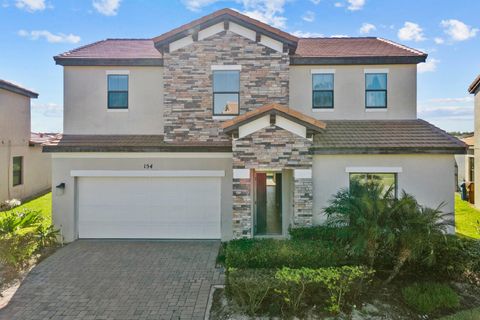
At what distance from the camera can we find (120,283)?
8.97 m

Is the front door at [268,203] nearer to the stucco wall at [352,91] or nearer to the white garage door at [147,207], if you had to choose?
the white garage door at [147,207]

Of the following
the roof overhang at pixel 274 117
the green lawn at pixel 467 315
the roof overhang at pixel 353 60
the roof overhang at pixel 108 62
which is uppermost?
the roof overhang at pixel 353 60

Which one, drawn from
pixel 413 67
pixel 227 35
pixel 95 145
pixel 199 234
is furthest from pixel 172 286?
pixel 413 67

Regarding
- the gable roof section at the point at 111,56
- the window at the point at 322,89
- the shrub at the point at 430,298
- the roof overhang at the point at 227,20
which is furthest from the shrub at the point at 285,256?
the gable roof section at the point at 111,56

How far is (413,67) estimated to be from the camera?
545 inches

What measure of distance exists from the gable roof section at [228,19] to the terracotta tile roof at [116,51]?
1.48 metres

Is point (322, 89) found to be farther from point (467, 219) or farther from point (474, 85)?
point (474, 85)

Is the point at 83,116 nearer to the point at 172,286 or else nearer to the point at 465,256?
the point at 172,286

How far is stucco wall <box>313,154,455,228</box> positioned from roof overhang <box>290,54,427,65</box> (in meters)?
4.66

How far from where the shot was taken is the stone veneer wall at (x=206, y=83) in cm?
1280

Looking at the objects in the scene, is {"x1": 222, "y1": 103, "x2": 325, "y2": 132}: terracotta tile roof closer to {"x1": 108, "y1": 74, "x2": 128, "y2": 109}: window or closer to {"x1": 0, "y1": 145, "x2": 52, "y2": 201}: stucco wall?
{"x1": 108, "y1": 74, "x2": 128, "y2": 109}: window

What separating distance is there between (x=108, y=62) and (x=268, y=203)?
915 cm

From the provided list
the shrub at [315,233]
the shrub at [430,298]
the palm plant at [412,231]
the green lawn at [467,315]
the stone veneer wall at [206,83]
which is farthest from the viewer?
the stone veneer wall at [206,83]

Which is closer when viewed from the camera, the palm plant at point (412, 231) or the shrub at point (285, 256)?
the palm plant at point (412, 231)
